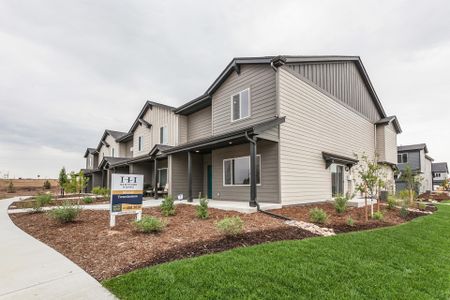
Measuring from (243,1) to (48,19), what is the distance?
8262 millimetres

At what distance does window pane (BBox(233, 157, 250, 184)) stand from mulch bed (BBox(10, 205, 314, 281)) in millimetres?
3829

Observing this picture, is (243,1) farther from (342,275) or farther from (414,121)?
(414,121)

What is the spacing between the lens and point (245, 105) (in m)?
12.9

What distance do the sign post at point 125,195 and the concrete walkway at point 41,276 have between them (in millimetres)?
1863

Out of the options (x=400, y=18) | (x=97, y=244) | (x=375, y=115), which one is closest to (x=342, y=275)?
(x=97, y=244)

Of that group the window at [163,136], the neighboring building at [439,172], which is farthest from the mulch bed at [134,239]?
the neighboring building at [439,172]

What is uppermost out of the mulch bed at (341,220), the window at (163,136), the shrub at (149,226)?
the window at (163,136)

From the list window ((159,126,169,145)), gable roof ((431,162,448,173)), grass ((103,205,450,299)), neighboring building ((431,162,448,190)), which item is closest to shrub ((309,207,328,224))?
grass ((103,205,450,299))

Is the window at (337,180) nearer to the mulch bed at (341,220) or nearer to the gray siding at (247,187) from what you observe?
the mulch bed at (341,220)

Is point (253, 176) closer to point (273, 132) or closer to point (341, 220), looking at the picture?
point (273, 132)

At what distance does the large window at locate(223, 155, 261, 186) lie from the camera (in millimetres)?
11617

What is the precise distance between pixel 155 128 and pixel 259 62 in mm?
11381

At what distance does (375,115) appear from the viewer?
67.1ft

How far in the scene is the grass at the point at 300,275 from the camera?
3211 millimetres
